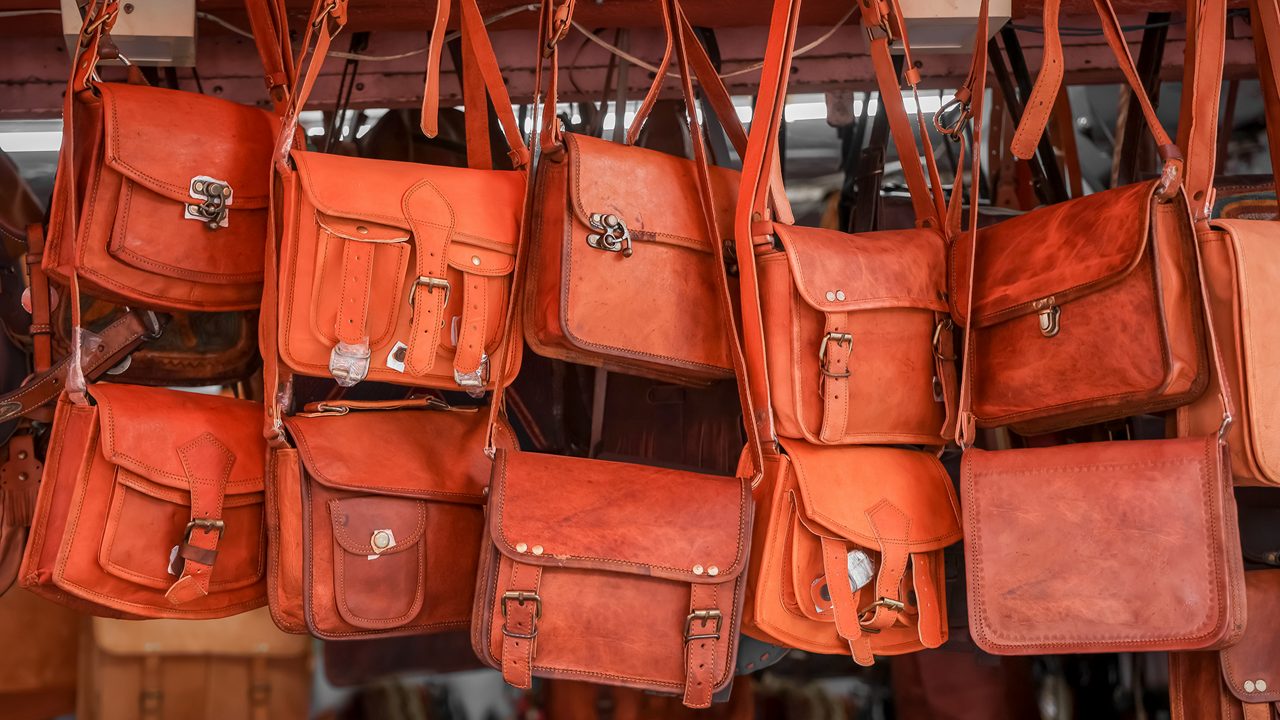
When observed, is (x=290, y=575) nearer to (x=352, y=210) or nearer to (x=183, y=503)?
(x=183, y=503)

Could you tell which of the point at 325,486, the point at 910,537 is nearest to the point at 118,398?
the point at 325,486

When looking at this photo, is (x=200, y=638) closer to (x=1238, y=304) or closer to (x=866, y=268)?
(x=866, y=268)

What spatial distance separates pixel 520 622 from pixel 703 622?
317 mm

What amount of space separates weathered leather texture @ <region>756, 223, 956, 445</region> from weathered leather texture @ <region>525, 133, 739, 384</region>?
132 mm

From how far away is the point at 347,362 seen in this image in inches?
74.7

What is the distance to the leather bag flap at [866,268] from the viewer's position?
2.01 metres

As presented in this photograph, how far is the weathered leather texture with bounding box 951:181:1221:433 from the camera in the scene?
1887 millimetres

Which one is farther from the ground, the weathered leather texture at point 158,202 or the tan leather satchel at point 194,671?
the weathered leather texture at point 158,202

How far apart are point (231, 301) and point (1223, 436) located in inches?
71.6

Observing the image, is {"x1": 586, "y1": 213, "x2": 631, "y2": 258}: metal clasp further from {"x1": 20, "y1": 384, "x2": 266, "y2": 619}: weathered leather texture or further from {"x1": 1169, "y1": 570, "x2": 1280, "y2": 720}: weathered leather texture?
{"x1": 1169, "y1": 570, "x2": 1280, "y2": 720}: weathered leather texture

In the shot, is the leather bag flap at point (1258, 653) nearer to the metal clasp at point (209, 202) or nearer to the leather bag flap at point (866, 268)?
the leather bag flap at point (866, 268)

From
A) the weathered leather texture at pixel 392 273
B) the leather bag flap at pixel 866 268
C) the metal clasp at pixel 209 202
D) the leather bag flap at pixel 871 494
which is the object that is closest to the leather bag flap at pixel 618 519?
the leather bag flap at pixel 871 494

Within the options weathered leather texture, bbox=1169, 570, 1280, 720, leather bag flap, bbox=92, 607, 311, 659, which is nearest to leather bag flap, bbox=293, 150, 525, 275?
leather bag flap, bbox=92, 607, 311, 659

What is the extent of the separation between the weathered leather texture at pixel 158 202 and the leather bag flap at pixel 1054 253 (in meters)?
1.39
